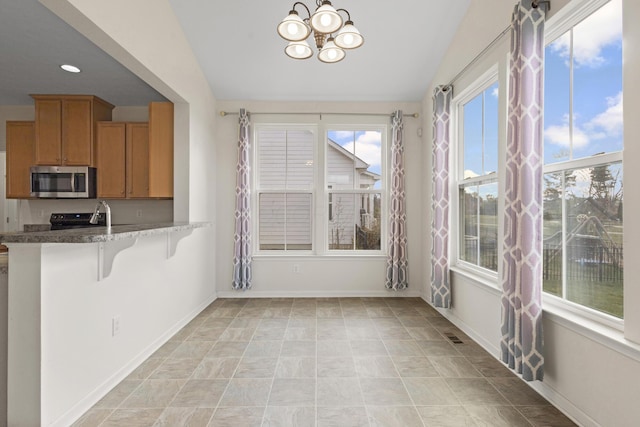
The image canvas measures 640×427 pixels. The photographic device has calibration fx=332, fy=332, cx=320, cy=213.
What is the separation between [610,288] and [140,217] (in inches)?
194

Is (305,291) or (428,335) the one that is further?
(305,291)

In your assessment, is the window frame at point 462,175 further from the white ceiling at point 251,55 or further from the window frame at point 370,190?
the window frame at point 370,190

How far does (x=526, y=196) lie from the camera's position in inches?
83.9

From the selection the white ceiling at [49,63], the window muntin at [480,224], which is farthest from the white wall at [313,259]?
the white ceiling at [49,63]

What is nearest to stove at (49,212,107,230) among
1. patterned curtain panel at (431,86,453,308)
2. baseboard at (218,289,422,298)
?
baseboard at (218,289,422,298)

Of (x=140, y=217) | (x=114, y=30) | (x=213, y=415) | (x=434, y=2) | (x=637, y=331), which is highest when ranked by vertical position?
(x=434, y=2)

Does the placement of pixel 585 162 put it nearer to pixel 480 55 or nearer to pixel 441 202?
pixel 480 55

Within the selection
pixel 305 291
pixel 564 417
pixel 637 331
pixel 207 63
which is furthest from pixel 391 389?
pixel 207 63

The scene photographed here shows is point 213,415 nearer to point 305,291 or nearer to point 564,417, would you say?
point 564,417

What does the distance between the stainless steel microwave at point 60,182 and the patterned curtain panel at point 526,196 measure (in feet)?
15.1

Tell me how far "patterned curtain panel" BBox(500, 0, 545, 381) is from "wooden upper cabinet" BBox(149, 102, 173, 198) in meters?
3.33

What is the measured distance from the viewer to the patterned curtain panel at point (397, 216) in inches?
176

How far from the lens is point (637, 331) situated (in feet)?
5.08

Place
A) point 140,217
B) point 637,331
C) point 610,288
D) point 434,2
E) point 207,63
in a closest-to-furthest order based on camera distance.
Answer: point 637,331 → point 610,288 → point 434,2 → point 207,63 → point 140,217
